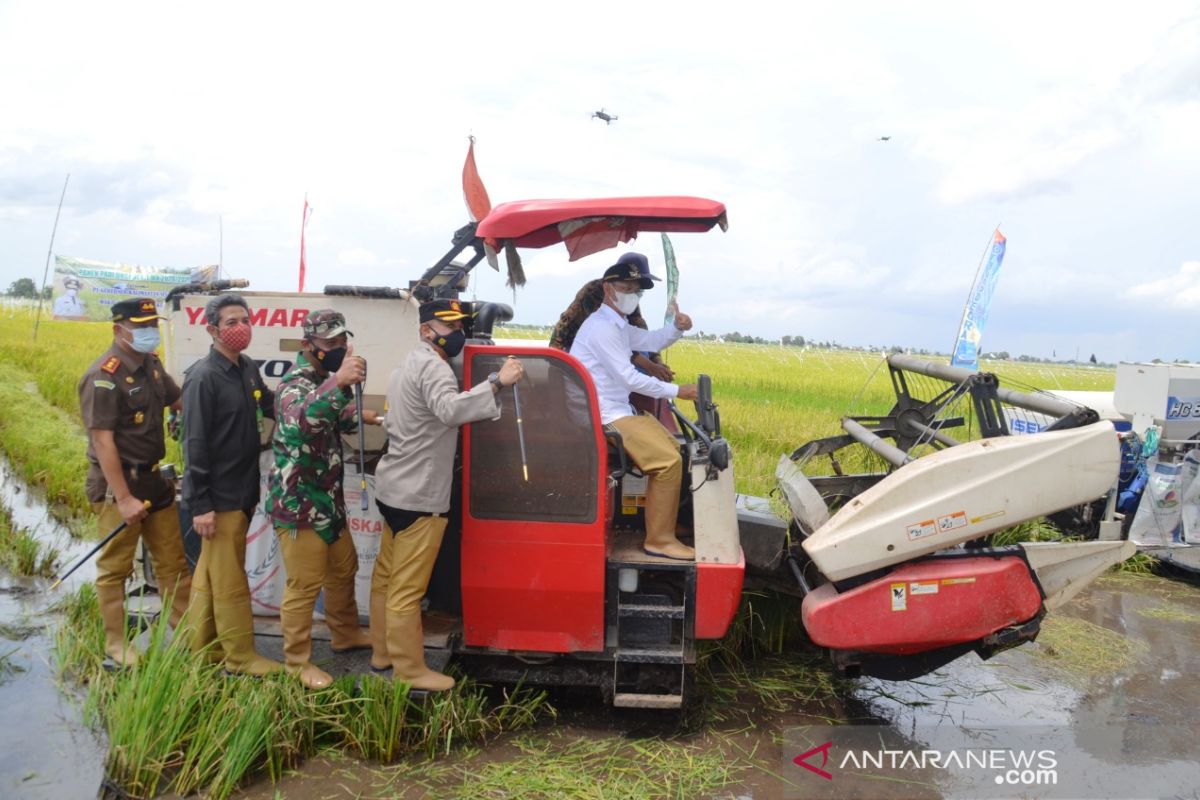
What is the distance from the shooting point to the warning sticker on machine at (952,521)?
3705 mm

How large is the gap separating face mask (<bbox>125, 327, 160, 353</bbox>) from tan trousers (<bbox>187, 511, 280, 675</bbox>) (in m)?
0.94

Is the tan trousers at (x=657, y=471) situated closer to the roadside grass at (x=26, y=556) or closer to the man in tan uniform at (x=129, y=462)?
the man in tan uniform at (x=129, y=462)

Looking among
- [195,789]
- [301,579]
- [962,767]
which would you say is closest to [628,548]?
[301,579]

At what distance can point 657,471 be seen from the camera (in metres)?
4.14

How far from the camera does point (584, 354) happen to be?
433cm

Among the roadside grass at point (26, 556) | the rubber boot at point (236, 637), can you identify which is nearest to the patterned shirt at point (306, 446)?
the rubber boot at point (236, 637)

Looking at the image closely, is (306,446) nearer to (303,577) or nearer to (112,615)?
(303,577)

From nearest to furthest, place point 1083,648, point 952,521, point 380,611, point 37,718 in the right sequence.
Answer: point 952,521, point 380,611, point 37,718, point 1083,648

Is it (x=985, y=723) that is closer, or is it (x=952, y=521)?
(x=952, y=521)

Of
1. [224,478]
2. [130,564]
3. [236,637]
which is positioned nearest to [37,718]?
[130,564]

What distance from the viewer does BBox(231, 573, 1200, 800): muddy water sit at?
371 centimetres

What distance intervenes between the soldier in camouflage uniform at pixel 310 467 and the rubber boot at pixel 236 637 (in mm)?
147

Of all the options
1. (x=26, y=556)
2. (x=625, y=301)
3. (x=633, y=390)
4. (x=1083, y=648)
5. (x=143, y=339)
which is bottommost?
(x=1083, y=648)

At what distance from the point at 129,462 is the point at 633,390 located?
8.30 feet
